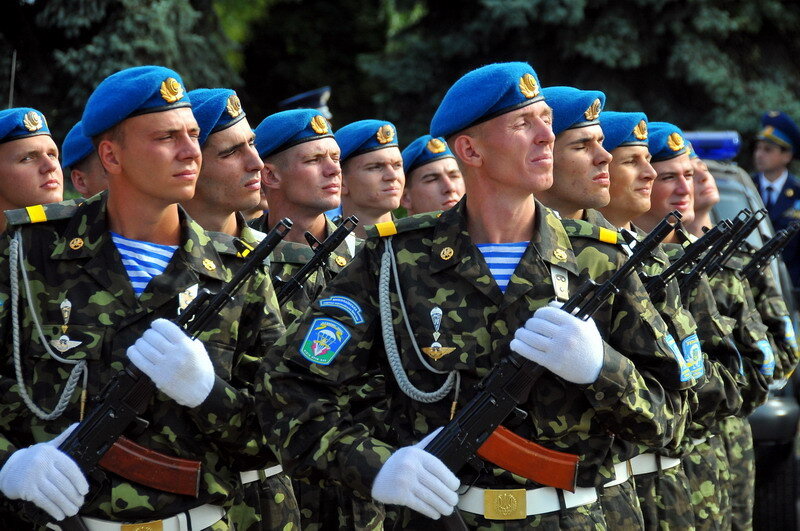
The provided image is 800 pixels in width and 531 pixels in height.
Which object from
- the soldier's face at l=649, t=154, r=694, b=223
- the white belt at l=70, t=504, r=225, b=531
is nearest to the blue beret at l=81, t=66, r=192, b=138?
the white belt at l=70, t=504, r=225, b=531

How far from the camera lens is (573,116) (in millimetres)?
5496

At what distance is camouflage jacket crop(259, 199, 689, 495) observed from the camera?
12.9 feet

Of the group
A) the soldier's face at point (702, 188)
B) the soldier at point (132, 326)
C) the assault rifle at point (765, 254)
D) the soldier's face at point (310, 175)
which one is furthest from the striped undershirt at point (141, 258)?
the soldier's face at point (702, 188)

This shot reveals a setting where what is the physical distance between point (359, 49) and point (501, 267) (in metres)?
16.7

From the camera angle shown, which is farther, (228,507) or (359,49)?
(359,49)

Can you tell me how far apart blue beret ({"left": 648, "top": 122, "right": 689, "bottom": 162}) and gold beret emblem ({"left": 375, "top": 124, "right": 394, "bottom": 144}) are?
1.44 meters

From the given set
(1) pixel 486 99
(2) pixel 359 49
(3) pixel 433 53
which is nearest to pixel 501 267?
(1) pixel 486 99

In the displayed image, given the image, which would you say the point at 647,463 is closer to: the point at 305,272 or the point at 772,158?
the point at 305,272

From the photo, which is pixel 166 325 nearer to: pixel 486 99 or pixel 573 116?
pixel 486 99

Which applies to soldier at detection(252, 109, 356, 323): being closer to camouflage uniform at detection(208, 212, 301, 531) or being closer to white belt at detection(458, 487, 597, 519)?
camouflage uniform at detection(208, 212, 301, 531)

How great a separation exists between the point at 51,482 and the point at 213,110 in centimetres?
210

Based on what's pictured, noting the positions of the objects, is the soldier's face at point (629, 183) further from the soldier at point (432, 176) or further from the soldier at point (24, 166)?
the soldier at point (24, 166)

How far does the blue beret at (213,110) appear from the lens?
18.3 feet

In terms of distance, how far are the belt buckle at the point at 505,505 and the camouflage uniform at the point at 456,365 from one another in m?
0.03
